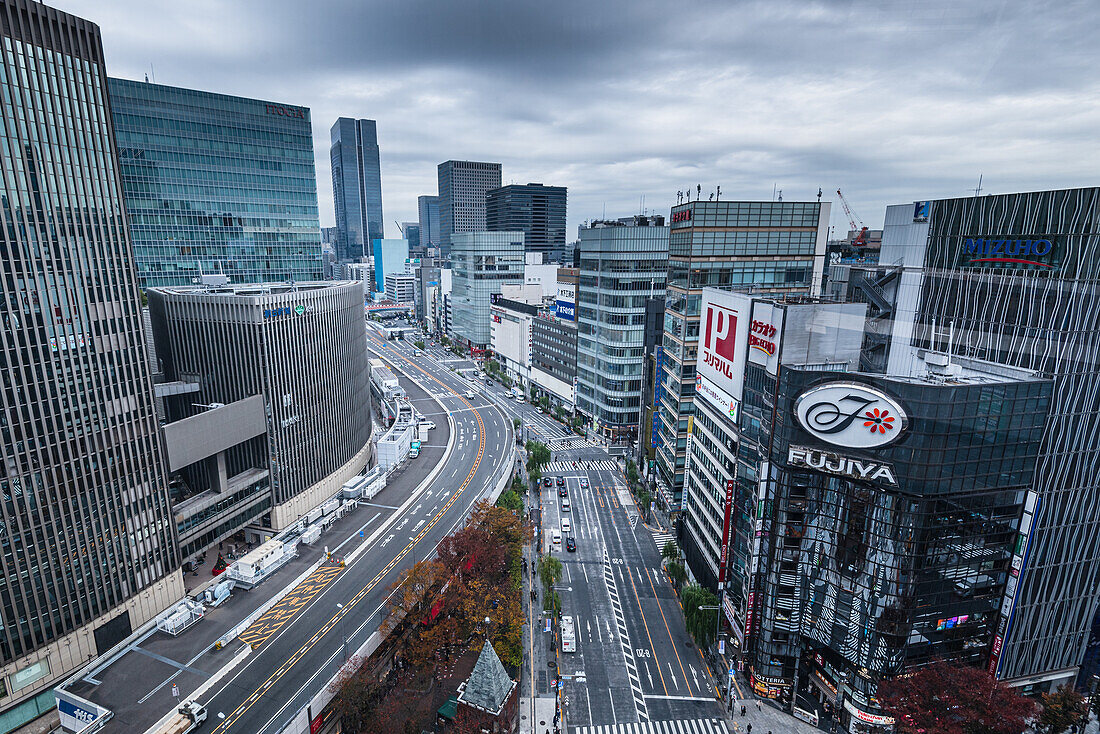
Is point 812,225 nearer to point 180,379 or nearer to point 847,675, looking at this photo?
point 847,675

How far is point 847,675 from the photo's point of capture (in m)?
58.0

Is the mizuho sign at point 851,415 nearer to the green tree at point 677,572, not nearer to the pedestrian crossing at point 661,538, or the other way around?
the green tree at point 677,572

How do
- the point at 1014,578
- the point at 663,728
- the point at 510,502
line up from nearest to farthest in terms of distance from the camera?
1. the point at 1014,578
2. the point at 663,728
3. the point at 510,502

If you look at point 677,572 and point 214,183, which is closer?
point 677,572

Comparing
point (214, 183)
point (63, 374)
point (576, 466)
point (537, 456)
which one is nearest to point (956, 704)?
point (537, 456)

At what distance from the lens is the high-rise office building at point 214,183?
10300 centimetres

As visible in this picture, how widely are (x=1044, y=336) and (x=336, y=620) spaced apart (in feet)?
288

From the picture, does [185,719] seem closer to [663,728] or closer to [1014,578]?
[663,728]

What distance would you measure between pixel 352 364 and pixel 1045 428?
106 m

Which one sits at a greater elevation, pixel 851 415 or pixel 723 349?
pixel 723 349

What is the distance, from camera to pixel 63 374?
56906 mm

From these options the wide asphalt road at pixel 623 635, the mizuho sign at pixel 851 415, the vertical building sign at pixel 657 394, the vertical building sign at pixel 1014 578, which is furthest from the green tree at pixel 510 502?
the vertical building sign at pixel 1014 578

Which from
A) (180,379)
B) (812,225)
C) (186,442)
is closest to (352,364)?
(180,379)

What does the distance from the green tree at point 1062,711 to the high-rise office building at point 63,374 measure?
101 metres
